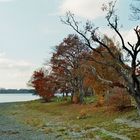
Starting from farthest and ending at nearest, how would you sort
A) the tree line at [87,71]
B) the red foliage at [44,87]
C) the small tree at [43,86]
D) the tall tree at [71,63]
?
the red foliage at [44,87] < the small tree at [43,86] < the tall tree at [71,63] < the tree line at [87,71]

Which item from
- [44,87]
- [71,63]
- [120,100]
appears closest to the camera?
[120,100]

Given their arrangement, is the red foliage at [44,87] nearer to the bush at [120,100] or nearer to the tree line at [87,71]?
the tree line at [87,71]

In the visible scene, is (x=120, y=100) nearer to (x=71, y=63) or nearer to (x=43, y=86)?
(x=71, y=63)

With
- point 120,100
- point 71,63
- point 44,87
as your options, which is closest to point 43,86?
point 44,87

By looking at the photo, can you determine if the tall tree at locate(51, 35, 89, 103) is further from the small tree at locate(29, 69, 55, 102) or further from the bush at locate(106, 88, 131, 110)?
the bush at locate(106, 88, 131, 110)

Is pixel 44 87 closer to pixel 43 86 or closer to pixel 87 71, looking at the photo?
pixel 43 86

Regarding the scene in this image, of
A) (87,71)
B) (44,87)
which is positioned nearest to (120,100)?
(87,71)

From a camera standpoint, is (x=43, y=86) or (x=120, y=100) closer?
(x=120, y=100)

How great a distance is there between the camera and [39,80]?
117m

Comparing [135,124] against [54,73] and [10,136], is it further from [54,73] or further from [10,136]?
[54,73]

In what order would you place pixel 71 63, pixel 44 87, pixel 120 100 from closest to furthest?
pixel 120 100
pixel 71 63
pixel 44 87

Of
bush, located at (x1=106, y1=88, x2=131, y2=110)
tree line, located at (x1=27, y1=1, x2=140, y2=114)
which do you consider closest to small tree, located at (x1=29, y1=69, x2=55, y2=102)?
tree line, located at (x1=27, y1=1, x2=140, y2=114)

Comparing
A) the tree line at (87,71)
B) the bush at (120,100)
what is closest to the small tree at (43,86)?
the tree line at (87,71)

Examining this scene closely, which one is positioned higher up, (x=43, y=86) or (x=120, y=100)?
(x=43, y=86)
